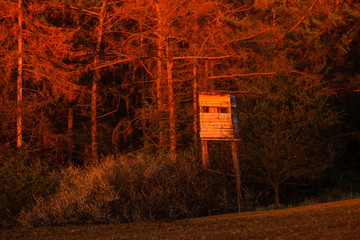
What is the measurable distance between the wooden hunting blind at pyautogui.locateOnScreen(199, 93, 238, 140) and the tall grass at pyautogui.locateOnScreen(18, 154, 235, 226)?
3.27 ft

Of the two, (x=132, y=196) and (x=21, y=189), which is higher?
(x=21, y=189)

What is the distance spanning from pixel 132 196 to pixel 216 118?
3.44 m

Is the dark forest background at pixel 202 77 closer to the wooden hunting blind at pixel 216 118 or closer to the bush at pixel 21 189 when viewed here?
the wooden hunting blind at pixel 216 118

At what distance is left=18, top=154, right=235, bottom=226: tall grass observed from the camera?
39.3ft

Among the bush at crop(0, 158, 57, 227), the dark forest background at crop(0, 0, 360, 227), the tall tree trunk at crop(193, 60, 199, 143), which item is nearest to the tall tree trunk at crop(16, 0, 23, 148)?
the dark forest background at crop(0, 0, 360, 227)

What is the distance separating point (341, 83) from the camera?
29.6 meters

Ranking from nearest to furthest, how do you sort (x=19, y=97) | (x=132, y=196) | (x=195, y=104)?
(x=132, y=196), (x=19, y=97), (x=195, y=104)

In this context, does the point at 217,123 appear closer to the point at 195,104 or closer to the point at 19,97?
the point at 195,104

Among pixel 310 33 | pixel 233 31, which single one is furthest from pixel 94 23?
pixel 310 33

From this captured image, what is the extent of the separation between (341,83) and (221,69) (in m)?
7.63

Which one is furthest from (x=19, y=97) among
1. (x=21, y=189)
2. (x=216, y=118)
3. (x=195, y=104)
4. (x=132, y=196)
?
(x=132, y=196)

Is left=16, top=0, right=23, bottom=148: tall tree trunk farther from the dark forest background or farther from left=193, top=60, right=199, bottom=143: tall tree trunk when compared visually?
left=193, top=60, right=199, bottom=143: tall tree trunk

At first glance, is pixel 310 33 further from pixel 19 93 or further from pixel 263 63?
pixel 19 93

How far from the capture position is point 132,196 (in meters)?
12.7
